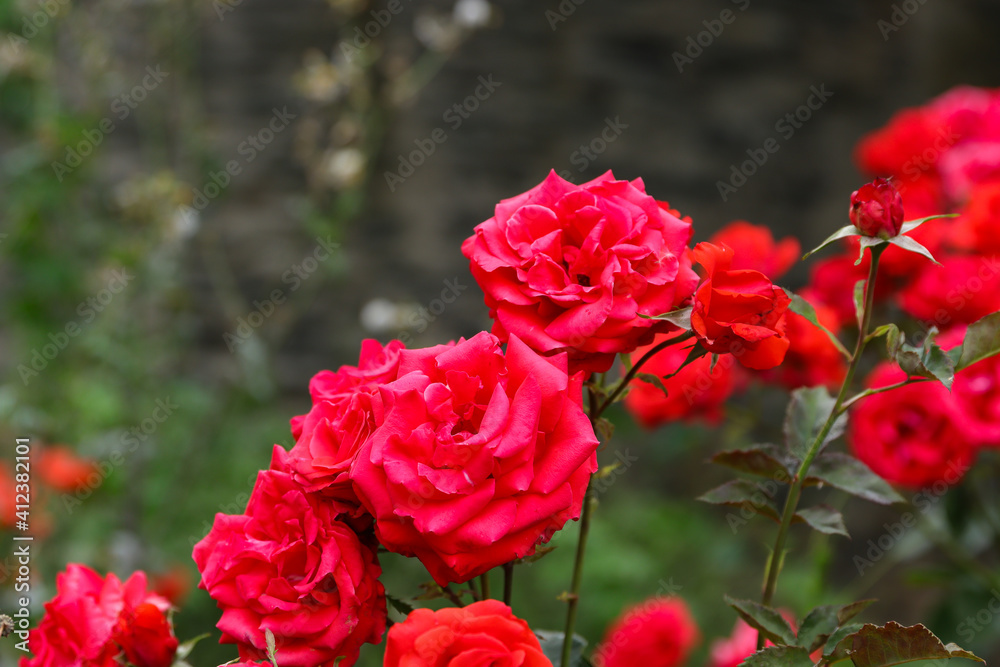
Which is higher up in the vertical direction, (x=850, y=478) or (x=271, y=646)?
(x=271, y=646)

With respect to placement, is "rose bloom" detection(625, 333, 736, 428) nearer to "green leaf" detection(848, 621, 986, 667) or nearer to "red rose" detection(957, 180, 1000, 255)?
"red rose" detection(957, 180, 1000, 255)

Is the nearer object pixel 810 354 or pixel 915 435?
pixel 915 435

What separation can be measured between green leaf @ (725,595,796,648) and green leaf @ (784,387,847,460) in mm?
129

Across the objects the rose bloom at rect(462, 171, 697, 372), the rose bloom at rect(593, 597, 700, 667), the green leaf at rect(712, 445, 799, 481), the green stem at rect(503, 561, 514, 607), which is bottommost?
the rose bloom at rect(593, 597, 700, 667)

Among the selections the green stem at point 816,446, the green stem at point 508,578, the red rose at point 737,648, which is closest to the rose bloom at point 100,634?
the green stem at point 508,578

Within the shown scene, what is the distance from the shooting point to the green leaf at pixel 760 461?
64 centimetres

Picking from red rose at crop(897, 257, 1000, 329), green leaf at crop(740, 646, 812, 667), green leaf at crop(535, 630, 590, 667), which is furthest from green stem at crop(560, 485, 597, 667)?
red rose at crop(897, 257, 1000, 329)

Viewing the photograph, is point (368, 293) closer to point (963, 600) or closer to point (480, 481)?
point (963, 600)

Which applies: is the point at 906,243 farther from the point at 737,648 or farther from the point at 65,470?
the point at 65,470

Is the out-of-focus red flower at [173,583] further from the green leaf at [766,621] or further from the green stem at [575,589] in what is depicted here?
the green leaf at [766,621]

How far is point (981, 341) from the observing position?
0.58 meters

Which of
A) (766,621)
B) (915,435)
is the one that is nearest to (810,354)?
(915,435)

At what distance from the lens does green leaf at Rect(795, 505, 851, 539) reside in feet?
2.00

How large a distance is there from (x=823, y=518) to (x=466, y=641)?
317mm
